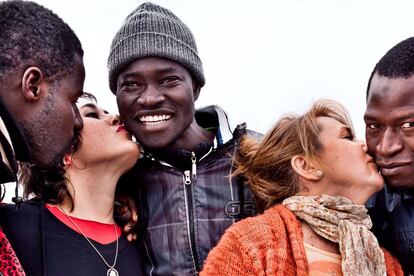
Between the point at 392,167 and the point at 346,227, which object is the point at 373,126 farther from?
the point at 346,227

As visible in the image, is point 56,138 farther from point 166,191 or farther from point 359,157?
point 359,157

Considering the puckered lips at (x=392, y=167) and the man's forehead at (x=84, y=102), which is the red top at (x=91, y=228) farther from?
the puckered lips at (x=392, y=167)

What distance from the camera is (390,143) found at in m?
3.38

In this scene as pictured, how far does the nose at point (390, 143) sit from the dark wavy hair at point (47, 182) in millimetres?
1631

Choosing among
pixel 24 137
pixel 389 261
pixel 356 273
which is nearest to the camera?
pixel 24 137

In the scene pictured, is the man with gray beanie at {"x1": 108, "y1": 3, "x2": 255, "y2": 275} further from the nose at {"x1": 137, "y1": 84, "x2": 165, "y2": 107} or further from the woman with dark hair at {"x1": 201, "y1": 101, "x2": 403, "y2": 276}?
the woman with dark hair at {"x1": 201, "y1": 101, "x2": 403, "y2": 276}

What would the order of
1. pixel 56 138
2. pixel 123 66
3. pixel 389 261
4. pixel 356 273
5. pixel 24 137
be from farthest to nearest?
pixel 123 66
pixel 389 261
pixel 356 273
pixel 56 138
pixel 24 137

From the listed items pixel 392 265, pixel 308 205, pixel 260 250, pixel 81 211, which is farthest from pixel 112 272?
pixel 392 265

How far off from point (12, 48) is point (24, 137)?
38cm

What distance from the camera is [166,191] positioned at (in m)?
3.77

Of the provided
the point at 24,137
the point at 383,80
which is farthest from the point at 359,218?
the point at 24,137

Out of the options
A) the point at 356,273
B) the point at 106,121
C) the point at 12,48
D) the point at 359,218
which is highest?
the point at 12,48

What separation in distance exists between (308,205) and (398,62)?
0.84 meters

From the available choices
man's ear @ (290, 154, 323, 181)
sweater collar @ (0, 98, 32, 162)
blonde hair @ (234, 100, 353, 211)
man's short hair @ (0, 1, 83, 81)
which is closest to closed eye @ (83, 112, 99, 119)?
blonde hair @ (234, 100, 353, 211)
